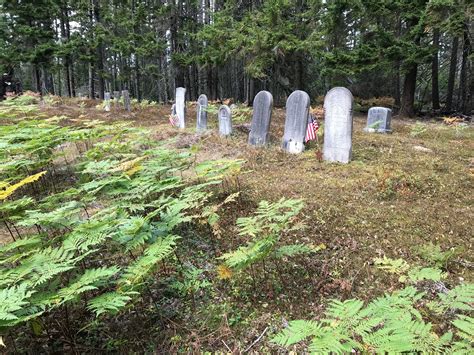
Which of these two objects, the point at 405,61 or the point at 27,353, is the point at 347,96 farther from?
the point at 405,61

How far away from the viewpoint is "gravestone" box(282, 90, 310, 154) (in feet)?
27.4

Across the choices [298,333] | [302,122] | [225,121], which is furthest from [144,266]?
[225,121]

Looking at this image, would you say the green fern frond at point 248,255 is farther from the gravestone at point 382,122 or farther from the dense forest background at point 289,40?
the dense forest background at point 289,40

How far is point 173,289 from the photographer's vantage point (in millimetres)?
3652

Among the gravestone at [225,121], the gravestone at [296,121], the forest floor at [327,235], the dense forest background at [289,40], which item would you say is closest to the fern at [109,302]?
the forest floor at [327,235]

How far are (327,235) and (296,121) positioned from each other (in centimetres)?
453

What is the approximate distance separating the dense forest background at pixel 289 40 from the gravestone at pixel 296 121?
7.85 metres

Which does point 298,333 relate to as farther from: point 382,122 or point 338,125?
point 382,122

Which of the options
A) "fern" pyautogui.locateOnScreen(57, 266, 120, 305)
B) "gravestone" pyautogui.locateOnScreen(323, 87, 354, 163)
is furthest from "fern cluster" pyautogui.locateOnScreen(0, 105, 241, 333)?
"gravestone" pyautogui.locateOnScreen(323, 87, 354, 163)

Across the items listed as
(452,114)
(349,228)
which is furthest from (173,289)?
(452,114)

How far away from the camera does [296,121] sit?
857cm

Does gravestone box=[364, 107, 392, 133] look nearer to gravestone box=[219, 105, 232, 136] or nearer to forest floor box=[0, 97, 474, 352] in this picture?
forest floor box=[0, 97, 474, 352]

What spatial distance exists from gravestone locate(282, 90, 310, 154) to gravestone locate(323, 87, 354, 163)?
794mm

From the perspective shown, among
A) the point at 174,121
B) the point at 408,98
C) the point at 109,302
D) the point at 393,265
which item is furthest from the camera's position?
the point at 408,98
